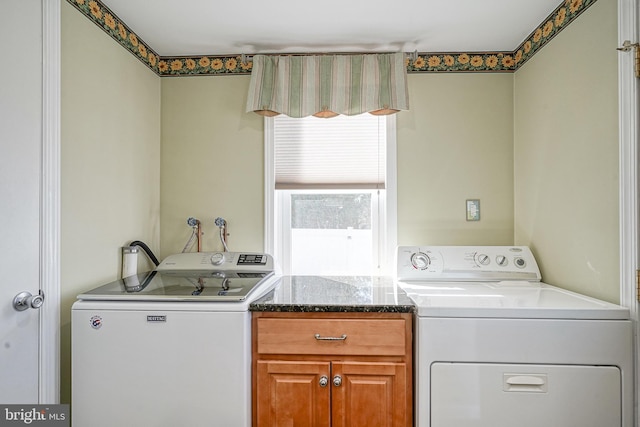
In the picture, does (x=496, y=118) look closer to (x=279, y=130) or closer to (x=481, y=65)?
(x=481, y=65)

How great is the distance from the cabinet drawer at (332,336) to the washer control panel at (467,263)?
593 mm

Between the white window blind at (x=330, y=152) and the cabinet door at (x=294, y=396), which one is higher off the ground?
the white window blind at (x=330, y=152)

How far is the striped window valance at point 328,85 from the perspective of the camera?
2117mm

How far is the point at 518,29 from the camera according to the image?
77.0 inches

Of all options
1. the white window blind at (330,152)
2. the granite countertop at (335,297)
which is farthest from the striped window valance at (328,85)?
the granite countertop at (335,297)

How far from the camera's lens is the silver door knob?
4.24 feet

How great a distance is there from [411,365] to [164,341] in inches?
41.2

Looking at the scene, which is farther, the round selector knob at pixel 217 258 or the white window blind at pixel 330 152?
the white window blind at pixel 330 152

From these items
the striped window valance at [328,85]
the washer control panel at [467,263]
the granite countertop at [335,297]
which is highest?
the striped window valance at [328,85]

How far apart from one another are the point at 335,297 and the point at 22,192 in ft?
4.38

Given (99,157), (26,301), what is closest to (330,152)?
(99,157)

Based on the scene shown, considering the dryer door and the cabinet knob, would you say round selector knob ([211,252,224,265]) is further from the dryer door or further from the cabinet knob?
the dryer door

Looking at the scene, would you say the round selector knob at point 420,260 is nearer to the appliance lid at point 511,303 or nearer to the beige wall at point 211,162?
the appliance lid at point 511,303

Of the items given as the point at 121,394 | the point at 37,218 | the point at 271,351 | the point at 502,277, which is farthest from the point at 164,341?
the point at 502,277
